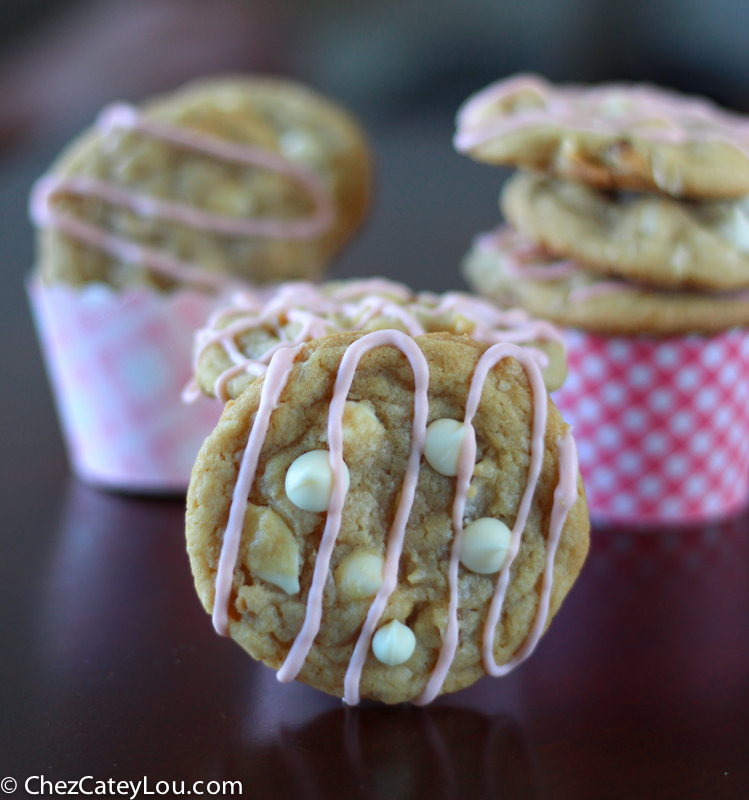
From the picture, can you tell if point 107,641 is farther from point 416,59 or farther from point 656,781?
point 416,59

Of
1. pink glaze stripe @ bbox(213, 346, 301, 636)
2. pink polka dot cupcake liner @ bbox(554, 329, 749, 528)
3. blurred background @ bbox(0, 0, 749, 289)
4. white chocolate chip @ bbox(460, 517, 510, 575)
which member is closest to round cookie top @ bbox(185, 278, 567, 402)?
pink glaze stripe @ bbox(213, 346, 301, 636)

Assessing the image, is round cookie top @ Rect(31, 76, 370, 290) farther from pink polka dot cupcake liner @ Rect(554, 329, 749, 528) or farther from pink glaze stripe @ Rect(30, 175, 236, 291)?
pink polka dot cupcake liner @ Rect(554, 329, 749, 528)

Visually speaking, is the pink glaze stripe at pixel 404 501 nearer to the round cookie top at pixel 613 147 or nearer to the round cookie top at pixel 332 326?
the round cookie top at pixel 332 326

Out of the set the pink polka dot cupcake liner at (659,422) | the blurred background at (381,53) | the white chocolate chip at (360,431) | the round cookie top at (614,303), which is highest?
the white chocolate chip at (360,431)

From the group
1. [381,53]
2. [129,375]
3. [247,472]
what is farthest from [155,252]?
[381,53]

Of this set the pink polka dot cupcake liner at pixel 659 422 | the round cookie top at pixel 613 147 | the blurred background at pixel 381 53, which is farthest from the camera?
the blurred background at pixel 381 53

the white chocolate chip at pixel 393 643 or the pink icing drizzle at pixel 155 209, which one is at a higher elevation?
the pink icing drizzle at pixel 155 209

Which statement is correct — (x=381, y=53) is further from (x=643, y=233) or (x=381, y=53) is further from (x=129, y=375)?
(x=643, y=233)

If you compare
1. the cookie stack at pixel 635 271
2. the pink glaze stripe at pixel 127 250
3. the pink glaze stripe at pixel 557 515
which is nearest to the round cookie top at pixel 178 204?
the pink glaze stripe at pixel 127 250
